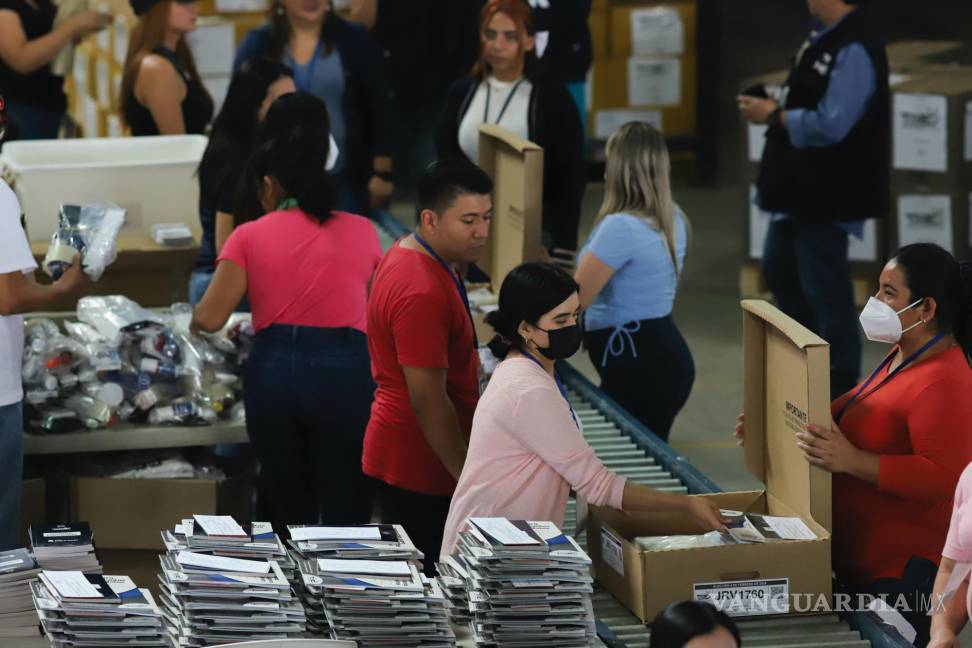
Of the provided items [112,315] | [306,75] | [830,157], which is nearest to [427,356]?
[112,315]

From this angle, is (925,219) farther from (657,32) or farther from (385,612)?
(385,612)

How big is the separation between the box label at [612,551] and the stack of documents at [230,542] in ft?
2.32

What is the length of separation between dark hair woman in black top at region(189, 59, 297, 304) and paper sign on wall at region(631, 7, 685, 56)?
6.44 metres

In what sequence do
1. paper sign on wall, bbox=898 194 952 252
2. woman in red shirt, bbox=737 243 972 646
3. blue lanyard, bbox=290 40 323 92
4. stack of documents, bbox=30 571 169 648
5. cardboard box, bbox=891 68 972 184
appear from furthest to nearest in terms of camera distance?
1. paper sign on wall, bbox=898 194 952 252
2. cardboard box, bbox=891 68 972 184
3. blue lanyard, bbox=290 40 323 92
4. woman in red shirt, bbox=737 243 972 646
5. stack of documents, bbox=30 571 169 648

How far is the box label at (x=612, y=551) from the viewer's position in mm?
3363

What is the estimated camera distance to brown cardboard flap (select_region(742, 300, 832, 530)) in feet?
10.9

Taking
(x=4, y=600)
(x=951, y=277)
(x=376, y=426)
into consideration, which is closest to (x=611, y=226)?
(x=376, y=426)

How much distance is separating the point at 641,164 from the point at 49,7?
4.09 meters

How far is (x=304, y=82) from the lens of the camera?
659cm

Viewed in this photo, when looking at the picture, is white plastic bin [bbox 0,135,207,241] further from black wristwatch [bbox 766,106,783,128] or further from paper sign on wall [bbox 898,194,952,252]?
paper sign on wall [bbox 898,194,952,252]

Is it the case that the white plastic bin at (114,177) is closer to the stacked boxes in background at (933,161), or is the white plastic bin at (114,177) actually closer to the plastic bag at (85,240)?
the plastic bag at (85,240)

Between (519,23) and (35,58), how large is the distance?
113 inches

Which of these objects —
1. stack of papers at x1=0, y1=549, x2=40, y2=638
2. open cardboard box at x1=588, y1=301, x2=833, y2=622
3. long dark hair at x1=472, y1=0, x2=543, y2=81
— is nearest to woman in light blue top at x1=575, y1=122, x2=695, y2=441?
long dark hair at x1=472, y1=0, x2=543, y2=81

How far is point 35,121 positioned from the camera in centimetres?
793
